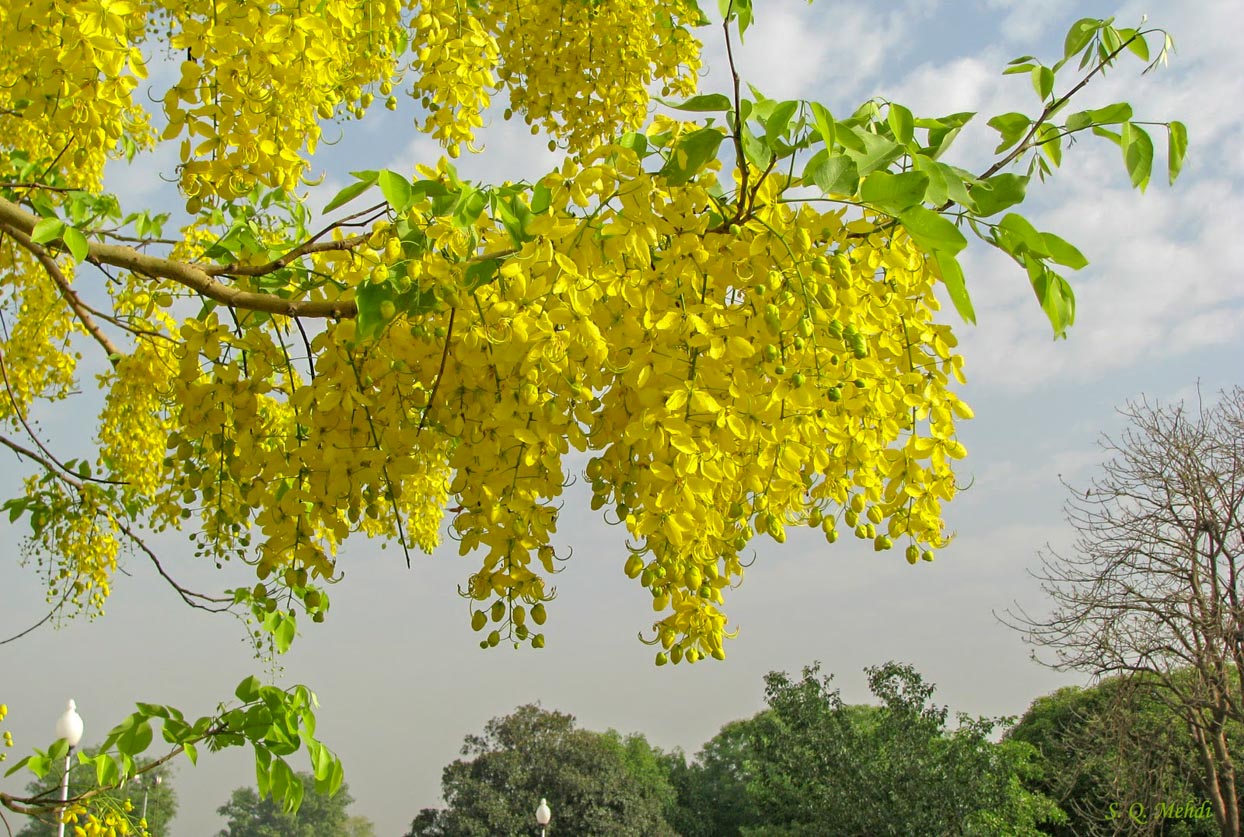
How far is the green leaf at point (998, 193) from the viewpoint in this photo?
121 centimetres

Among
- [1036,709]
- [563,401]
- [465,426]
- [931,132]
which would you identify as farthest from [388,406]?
[1036,709]

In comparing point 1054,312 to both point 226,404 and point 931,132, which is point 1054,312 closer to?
point 931,132

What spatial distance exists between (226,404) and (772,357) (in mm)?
896

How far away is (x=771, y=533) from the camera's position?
1460mm

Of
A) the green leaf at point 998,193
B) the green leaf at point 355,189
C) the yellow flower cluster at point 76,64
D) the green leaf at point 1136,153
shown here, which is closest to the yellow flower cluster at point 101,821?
the yellow flower cluster at point 76,64

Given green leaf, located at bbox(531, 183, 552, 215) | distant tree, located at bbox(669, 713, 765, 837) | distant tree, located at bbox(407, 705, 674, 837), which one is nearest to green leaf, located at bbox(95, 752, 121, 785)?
green leaf, located at bbox(531, 183, 552, 215)

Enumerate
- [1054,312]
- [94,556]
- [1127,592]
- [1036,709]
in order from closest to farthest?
[1054,312] < [94,556] < [1127,592] < [1036,709]

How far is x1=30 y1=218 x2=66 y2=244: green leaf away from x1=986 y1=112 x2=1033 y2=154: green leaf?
1585 mm

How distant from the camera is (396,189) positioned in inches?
56.1

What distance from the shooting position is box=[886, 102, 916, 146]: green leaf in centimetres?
121

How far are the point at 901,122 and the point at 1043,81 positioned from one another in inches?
15.3

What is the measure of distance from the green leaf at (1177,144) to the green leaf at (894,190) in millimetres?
551

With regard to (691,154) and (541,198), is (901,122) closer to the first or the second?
(691,154)

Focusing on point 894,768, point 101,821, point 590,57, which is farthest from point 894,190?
point 894,768
